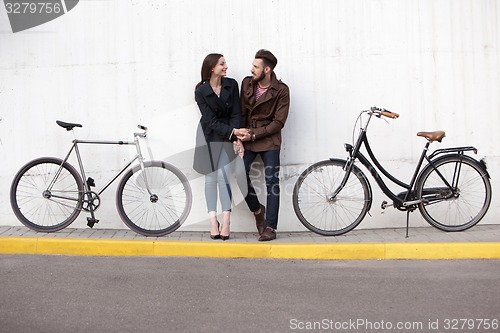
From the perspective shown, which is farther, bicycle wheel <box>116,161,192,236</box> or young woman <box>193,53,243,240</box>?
bicycle wheel <box>116,161,192,236</box>

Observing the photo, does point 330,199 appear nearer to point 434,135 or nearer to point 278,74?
point 434,135

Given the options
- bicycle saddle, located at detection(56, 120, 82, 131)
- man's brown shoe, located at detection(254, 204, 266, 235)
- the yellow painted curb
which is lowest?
the yellow painted curb

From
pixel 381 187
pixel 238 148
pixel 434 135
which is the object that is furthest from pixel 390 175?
pixel 238 148

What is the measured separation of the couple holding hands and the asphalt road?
902 mm

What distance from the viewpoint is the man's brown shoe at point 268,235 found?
8.12m

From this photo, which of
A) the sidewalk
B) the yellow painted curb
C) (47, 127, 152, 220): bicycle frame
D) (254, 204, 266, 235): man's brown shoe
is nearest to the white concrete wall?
(47, 127, 152, 220): bicycle frame

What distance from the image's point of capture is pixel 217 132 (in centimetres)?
823

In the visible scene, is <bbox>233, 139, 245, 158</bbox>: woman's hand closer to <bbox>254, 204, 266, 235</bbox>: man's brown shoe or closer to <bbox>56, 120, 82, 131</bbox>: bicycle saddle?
<bbox>254, 204, 266, 235</bbox>: man's brown shoe

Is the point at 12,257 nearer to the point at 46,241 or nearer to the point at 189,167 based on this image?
the point at 46,241

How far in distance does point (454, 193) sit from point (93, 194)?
3705 millimetres

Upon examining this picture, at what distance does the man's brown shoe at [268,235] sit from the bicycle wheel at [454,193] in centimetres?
151

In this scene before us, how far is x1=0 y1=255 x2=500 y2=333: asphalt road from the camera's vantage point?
17.9 ft

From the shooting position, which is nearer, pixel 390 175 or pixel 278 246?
pixel 278 246

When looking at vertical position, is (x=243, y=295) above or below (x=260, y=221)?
below
